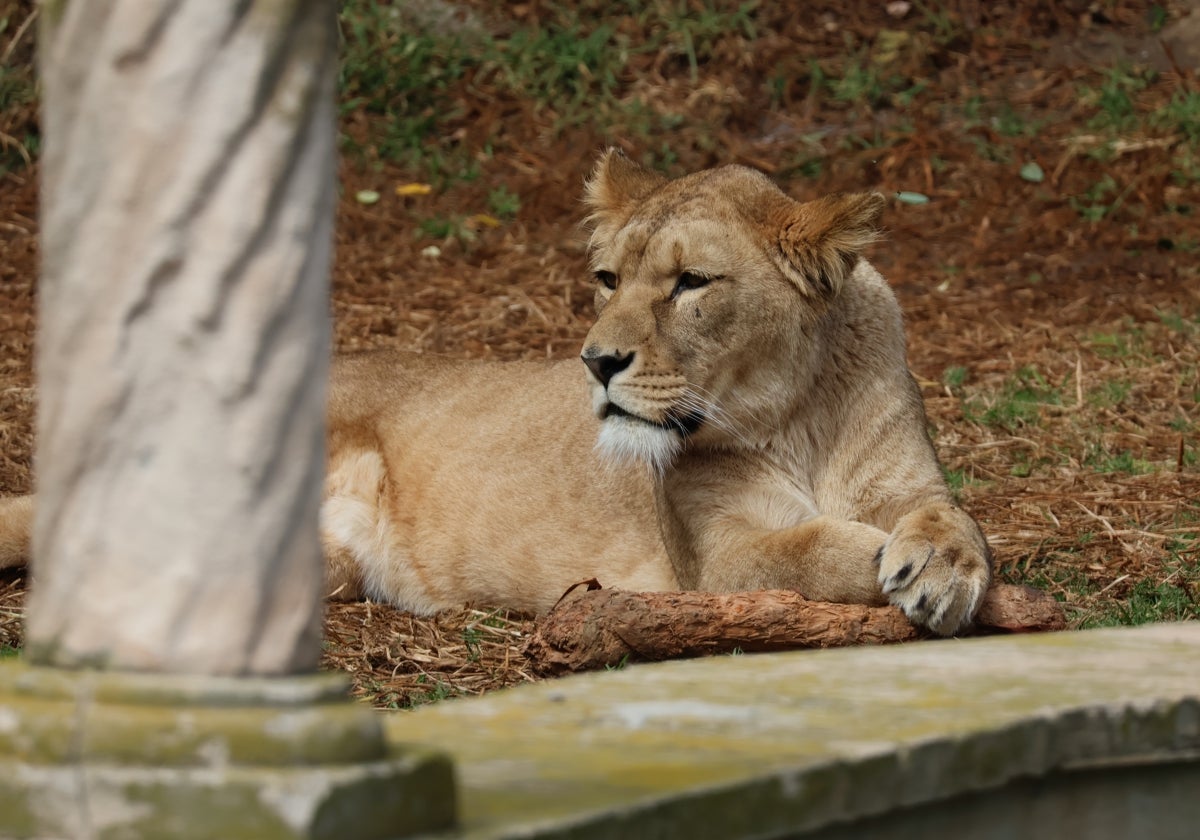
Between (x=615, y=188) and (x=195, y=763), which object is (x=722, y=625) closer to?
(x=615, y=188)

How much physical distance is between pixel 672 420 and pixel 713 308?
0.31m

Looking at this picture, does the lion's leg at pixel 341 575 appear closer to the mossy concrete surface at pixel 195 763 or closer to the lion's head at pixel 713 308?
the lion's head at pixel 713 308

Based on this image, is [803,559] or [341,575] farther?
[341,575]

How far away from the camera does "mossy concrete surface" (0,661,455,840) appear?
163 cm

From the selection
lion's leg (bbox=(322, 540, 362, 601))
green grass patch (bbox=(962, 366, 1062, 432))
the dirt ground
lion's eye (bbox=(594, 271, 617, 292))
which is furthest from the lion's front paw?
green grass patch (bbox=(962, 366, 1062, 432))

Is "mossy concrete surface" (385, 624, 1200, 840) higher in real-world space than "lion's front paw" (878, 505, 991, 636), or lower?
higher

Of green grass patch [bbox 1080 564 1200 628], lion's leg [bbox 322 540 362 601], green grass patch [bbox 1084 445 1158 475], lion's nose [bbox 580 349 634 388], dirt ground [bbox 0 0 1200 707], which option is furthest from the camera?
green grass patch [bbox 1084 445 1158 475]

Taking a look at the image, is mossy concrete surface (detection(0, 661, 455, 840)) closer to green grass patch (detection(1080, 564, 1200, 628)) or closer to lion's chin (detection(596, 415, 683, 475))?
lion's chin (detection(596, 415, 683, 475))

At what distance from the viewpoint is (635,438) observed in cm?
435

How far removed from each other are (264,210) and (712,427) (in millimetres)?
2940

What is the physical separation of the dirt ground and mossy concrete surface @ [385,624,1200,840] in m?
1.70

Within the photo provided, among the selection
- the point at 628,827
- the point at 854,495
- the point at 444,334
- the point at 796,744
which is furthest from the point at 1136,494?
the point at 628,827

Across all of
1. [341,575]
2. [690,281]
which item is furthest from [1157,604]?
[341,575]

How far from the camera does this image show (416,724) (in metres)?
2.32
